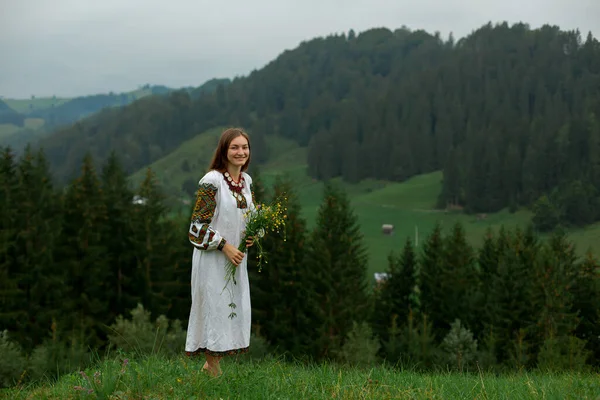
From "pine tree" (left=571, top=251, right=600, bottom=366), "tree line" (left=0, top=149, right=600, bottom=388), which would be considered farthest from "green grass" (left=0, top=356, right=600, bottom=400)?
"pine tree" (left=571, top=251, right=600, bottom=366)

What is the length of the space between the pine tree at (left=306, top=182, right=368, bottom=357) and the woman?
40.4 m

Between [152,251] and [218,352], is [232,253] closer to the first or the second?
[218,352]

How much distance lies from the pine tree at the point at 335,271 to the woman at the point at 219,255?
4044 centimetres

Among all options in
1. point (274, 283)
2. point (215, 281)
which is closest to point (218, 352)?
point (215, 281)

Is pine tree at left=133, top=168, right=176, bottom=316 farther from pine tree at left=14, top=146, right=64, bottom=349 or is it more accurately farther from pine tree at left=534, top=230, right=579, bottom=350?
pine tree at left=534, top=230, right=579, bottom=350

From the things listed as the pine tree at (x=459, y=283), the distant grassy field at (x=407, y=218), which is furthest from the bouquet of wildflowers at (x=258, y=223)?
the distant grassy field at (x=407, y=218)

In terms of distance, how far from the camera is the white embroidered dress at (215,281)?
827cm

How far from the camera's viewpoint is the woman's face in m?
8.40

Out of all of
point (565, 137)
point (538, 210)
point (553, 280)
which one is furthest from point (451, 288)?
point (565, 137)

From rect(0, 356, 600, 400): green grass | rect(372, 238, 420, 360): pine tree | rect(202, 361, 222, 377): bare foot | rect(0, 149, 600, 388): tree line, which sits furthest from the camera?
rect(372, 238, 420, 360): pine tree

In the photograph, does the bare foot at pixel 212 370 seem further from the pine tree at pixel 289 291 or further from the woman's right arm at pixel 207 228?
the pine tree at pixel 289 291

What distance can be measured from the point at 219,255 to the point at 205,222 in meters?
0.46

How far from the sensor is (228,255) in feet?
26.7

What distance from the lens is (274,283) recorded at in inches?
1972
